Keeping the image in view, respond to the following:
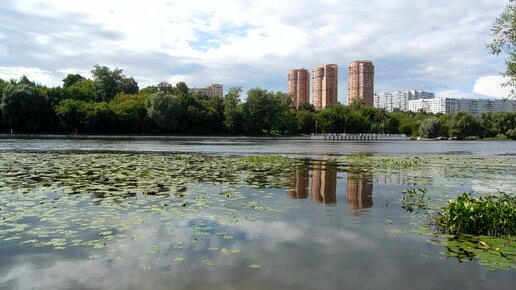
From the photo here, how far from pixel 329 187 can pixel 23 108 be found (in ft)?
297

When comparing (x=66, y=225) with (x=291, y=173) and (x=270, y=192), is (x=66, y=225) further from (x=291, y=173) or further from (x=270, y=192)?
(x=291, y=173)

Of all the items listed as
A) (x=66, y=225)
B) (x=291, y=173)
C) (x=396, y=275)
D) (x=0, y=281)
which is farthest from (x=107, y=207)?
(x=291, y=173)

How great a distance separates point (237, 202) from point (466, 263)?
673cm

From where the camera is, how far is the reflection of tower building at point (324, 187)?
45.3 ft

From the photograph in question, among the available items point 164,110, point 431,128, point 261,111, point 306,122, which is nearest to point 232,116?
point 261,111

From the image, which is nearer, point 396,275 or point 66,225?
point 396,275

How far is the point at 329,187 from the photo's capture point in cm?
1664

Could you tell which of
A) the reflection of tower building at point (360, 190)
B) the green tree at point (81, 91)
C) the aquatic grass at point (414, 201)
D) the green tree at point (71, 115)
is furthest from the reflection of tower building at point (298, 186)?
the green tree at point (81, 91)

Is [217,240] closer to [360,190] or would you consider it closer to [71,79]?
[360,190]

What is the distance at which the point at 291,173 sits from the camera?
21891 mm

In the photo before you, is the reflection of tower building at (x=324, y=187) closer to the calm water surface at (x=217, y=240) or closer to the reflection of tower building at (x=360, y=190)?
the calm water surface at (x=217, y=240)

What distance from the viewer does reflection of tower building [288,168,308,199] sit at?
14527 mm

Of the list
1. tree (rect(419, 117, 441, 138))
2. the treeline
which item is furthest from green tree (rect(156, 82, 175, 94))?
tree (rect(419, 117, 441, 138))

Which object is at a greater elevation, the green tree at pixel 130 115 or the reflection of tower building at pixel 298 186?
the green tree at pixel 130 115
